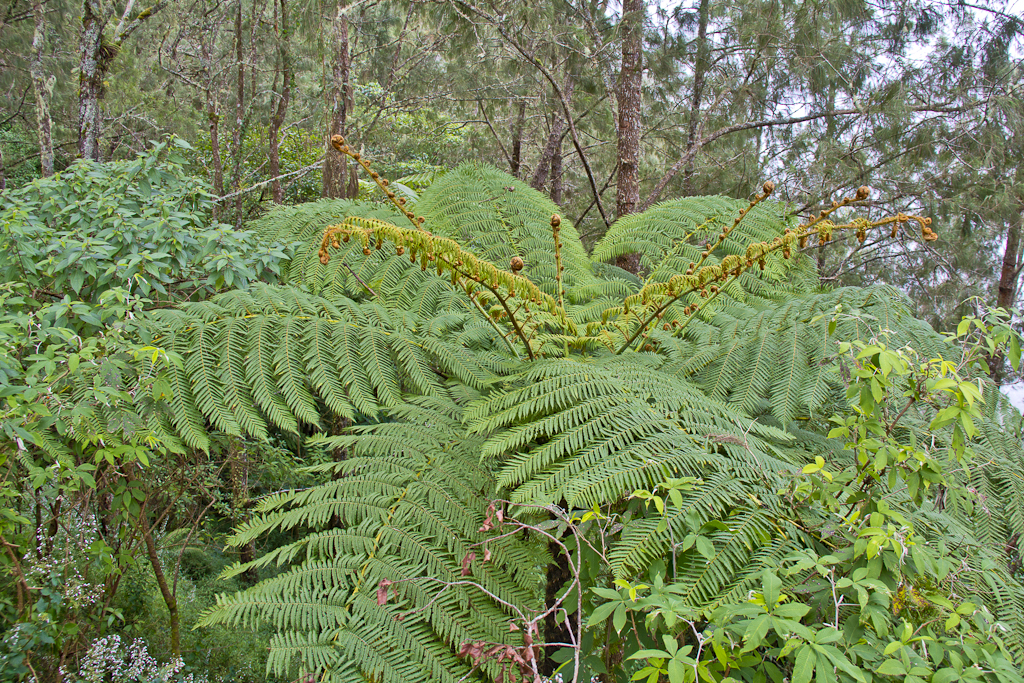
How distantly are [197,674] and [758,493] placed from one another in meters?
3.13

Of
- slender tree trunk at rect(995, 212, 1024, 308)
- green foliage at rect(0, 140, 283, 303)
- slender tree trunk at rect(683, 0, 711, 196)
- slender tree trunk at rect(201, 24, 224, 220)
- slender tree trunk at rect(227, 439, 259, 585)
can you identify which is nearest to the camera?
green foliage at rect(0, 140, 283, 303)

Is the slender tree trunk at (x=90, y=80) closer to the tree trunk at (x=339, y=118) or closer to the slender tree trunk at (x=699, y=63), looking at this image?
the tree trunk at (x=339, y=118)

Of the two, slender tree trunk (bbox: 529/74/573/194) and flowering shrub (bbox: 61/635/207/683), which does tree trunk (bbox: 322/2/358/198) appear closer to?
slender tree trunk (bbox: 529/74/573/194)

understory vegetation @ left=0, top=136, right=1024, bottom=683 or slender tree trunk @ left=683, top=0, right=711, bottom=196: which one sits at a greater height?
slender tree trunk @ left=683, top=0, right=711, bottom=196

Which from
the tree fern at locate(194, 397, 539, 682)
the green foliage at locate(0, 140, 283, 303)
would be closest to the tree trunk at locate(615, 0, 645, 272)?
the green foliage at locate(0, 140, 283, 303)

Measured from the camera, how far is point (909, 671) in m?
0.78

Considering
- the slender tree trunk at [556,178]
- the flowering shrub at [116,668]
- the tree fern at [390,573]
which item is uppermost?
the slender tree trunk at [556,178]

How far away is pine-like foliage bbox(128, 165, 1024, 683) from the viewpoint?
107 centimetres

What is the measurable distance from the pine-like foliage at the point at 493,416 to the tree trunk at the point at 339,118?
1.80 m

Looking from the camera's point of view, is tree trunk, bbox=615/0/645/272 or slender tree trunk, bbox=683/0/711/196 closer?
tree trunk, bbox=615/0/645/272

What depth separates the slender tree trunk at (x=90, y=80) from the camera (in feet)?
13.3

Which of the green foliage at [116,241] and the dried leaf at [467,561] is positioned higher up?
the green foliage at [116,241]

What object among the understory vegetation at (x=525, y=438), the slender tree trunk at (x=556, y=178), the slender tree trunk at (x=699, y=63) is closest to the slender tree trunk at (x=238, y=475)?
the understory vegetation at (x=525, y=438)

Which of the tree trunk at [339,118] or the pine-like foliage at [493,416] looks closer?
the pine-like foliage at [493,416]
